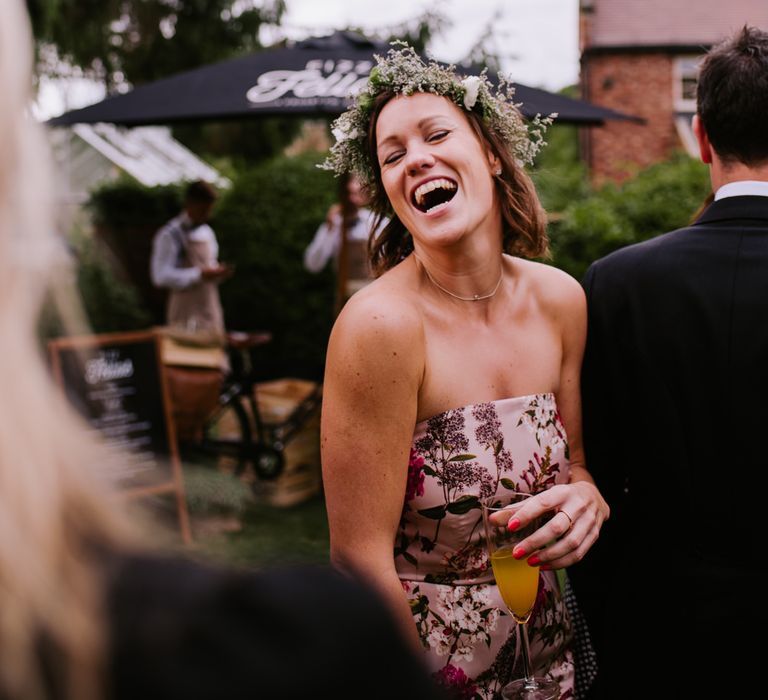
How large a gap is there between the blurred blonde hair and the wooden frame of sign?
423cm

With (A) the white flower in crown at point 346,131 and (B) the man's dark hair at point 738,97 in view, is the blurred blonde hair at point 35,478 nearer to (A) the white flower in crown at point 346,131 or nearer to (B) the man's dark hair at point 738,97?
(A) the white flower in crown at point 346,131

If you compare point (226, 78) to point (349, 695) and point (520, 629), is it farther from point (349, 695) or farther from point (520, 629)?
point (349, 695)

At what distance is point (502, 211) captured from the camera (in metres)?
2.19

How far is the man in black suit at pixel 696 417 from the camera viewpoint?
1.92 meters

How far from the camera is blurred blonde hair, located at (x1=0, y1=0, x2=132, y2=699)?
24.8 inches

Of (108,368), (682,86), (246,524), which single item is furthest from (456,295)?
(682,86)

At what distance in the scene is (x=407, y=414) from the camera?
1.77m

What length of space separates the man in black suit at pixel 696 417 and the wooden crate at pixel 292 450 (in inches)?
154

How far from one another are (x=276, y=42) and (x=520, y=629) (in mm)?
10649

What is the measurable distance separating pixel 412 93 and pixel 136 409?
11.5 ft

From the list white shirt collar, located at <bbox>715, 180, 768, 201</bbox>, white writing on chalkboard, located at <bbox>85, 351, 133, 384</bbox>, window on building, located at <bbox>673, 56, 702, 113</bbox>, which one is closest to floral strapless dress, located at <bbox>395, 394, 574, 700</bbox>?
white shirt collar, located at <bbox>715, 180, 768, 201</bbox>

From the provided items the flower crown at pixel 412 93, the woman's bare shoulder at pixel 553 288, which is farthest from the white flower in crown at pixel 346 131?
the woman's bare shoulder at pixel 553 288

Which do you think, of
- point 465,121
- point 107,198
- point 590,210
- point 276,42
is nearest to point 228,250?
point 107,198

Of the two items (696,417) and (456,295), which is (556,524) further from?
(456,295)
